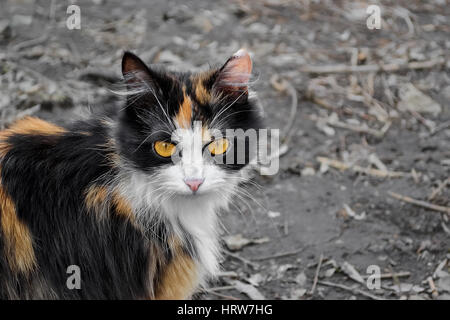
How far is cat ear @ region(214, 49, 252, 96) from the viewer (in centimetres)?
306

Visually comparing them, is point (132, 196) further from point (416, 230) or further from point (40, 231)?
point (416, 230)

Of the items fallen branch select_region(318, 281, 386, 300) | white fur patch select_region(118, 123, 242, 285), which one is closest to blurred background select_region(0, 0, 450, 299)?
fallen branch select_region(318, 281, 386, 300)

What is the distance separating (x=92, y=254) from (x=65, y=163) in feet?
1.71

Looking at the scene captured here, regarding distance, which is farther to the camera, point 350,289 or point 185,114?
point 350,289

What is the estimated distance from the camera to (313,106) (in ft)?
18.6

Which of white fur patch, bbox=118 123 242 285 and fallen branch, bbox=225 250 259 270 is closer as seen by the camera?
white fur patch, bbox=118 123 242 285

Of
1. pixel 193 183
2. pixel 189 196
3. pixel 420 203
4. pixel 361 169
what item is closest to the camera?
pixel 193 183

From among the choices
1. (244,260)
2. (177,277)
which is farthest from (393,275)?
(177,277)

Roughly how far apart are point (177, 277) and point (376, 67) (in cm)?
377

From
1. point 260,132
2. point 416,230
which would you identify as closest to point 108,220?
point 260,132

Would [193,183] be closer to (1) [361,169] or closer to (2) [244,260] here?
(2) [244,260]

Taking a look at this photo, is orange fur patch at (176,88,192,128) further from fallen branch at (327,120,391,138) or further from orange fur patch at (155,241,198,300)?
fallen branch at (327,120,391,138)

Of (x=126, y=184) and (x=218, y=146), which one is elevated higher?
(x=218, y=146)

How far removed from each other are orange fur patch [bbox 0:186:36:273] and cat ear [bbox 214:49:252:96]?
4.16ft
